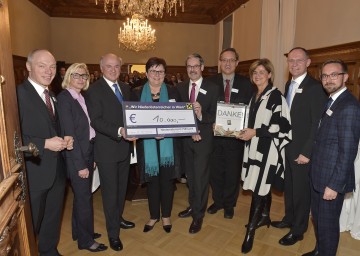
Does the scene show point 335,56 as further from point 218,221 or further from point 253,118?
point 218,221

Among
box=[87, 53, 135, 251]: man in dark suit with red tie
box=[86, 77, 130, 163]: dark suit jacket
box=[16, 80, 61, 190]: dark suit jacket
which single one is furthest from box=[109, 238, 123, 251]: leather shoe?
box=[16, 80, 61, 190]: dark suit jacket

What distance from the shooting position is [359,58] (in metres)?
4.00

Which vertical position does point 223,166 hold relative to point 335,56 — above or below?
below

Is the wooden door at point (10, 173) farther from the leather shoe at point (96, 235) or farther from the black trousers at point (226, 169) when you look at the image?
the black trousers at point (226, 169)

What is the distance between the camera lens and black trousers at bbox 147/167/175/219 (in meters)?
2.81

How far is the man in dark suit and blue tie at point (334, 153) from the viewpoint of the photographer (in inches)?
72.6

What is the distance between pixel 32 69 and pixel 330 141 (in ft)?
7.22

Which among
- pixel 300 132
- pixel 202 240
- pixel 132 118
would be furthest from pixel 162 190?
pixel 300 132

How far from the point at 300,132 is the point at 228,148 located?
0.95 metres

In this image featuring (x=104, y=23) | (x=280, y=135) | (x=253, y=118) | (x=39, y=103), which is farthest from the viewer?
(x=104, y=23)

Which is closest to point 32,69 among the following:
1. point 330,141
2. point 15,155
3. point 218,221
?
point 15,155

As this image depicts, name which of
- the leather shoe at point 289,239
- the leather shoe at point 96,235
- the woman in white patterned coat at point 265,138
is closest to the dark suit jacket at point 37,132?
the leather shoe at point 96,235

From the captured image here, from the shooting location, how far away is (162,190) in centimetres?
286

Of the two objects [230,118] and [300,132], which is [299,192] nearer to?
[300,132]
